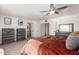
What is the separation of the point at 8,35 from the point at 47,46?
58cm

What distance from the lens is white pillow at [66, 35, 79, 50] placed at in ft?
3.65

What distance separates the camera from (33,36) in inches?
52.9

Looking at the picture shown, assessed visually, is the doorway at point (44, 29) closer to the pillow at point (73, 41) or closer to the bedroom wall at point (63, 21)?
the bedroom wall at point (63, 21)

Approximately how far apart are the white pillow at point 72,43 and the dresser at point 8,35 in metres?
0.78

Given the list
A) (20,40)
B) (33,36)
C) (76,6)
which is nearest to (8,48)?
(20,40)

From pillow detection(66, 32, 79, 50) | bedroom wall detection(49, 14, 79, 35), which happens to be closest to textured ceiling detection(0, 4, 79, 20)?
bedroom wall detection(49, 14, 79, 35)

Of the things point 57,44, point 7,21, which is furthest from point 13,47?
point 57,44

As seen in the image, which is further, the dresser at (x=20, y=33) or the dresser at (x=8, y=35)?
the dresser at (x=20, y=33)

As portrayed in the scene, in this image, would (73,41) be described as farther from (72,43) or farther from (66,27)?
(66,27)

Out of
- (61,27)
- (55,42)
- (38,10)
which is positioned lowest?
(55,42)

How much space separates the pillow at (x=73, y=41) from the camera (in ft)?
3.65

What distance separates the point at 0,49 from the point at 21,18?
1.71ft

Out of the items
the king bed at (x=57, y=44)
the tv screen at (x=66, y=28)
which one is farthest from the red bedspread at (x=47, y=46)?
the tv screen at (x=66, y=28)
